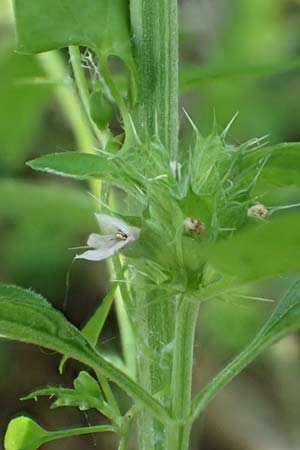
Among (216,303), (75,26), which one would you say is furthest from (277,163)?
(216,303)

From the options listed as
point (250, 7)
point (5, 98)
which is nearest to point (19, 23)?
point (5, 98)

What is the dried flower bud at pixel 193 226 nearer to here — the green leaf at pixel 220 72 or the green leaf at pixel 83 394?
the green leaf at pixel 83 394

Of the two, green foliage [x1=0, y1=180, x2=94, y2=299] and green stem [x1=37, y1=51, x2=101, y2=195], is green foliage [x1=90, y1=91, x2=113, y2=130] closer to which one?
green stem [x1=37, y1=51, x2=101, y2=195]

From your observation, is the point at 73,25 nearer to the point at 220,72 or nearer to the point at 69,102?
the point at 220,72

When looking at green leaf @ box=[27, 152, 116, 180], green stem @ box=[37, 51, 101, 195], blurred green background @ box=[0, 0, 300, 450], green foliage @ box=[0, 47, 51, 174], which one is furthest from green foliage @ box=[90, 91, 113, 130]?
blurred green background @ box=[0, 0, 300, 450]

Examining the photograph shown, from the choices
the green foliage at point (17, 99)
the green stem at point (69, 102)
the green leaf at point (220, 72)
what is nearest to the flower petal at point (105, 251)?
the green leaf at point (220, 72)

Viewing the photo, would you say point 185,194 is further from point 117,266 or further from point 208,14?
point 208,14
